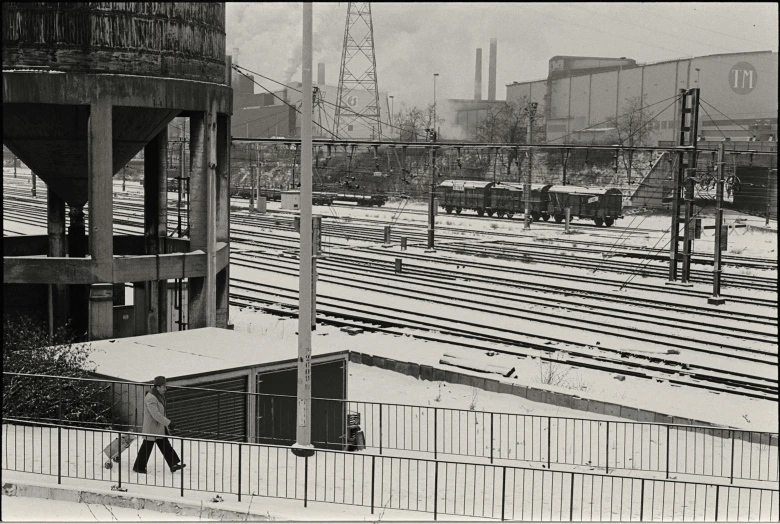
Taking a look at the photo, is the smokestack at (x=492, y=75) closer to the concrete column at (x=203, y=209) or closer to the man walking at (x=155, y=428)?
the concrete column at (x=203, y=209)

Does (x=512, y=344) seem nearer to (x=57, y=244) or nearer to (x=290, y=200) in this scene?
(x=290, y=200)

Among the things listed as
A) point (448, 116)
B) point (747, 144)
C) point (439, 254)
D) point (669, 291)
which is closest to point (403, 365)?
point (669, 291)

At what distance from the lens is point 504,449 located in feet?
60.2

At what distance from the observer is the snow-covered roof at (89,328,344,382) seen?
17.3m

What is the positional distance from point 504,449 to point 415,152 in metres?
81.6

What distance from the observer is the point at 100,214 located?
21375mm

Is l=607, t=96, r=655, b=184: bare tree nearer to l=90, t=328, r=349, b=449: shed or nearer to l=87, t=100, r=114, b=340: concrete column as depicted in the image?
l=87, t=100, r=114, b=340: concrete column

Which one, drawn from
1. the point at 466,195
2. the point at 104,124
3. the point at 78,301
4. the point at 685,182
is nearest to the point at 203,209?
the point at 104,124

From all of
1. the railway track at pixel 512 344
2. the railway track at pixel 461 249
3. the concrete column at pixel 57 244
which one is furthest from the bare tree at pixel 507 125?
the concrete column at pixel 57 244

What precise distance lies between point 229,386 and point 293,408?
130 cm

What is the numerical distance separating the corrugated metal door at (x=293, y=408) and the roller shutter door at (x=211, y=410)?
0.39 meters

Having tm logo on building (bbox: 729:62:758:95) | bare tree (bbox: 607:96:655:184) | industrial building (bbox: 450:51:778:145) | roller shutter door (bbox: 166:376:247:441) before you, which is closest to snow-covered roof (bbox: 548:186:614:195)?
industrial building (bbox: 450:51:778:145)

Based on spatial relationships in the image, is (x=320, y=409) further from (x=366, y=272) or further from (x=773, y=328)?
(x=366, y=272)

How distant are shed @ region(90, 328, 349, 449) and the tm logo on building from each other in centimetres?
7781
